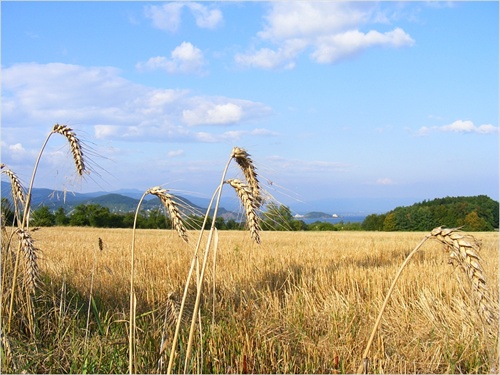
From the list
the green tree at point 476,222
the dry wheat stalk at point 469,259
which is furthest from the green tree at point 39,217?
the green tree at point 476,222

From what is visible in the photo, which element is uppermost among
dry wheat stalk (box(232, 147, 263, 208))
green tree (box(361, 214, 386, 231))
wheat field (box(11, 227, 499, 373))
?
dry wheat stalk (box(232, 147, 263, 208))

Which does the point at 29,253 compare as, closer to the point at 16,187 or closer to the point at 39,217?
the point at 16,187

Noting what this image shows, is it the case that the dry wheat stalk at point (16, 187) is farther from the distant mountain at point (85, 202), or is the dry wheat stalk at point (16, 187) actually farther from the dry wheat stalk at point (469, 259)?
the dry wheat stalk at point (469, 259)

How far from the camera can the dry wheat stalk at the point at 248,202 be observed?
284 cm

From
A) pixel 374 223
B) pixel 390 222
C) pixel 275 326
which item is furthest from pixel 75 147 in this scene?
pixel 390 222

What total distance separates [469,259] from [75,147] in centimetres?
270

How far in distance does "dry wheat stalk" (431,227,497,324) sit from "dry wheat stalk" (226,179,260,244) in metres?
1.04

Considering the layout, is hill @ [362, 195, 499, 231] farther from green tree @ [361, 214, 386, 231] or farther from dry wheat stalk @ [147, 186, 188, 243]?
dry wheat stalk @ [147, 186, 188, 243]

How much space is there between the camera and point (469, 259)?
237 cm

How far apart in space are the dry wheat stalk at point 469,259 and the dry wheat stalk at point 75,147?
2.47m

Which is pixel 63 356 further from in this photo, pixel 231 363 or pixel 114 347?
pixel 231 363

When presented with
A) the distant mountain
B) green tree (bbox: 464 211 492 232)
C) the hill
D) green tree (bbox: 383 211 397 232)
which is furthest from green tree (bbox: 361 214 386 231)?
the distant mountain

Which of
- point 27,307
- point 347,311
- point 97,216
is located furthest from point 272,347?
point 97,216

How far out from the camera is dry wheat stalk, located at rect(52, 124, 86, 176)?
3557 mm
